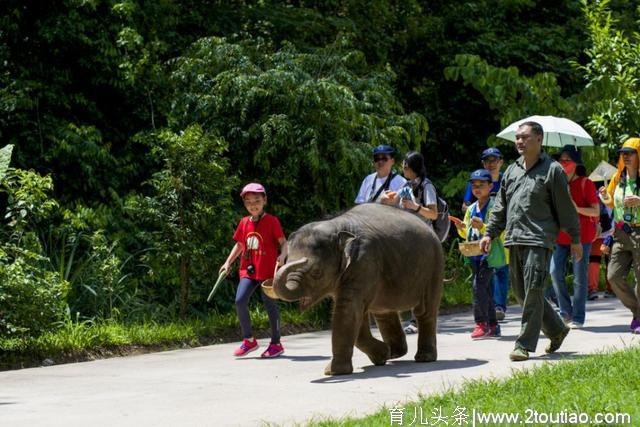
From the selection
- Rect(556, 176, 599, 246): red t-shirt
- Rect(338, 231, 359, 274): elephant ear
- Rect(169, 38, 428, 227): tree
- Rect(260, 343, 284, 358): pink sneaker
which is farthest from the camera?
Rect(169, 38, 428, 227): tree

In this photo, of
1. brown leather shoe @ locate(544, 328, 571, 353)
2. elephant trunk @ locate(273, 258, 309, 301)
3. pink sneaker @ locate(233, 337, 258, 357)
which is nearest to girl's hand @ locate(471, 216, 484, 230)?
brown leather shoe @ locate(544, 328, 571, 353)

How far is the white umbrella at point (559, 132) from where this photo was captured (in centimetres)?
1402

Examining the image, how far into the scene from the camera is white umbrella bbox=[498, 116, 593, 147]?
46.0 feet

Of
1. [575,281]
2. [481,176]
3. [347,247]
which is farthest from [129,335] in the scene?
[575,281]

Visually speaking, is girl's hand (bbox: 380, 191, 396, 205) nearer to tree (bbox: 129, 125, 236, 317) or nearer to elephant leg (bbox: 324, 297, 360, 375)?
elephant leg (bbox: 324, 297, 360, 375)

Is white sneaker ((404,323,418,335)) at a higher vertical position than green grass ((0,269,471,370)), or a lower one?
lower

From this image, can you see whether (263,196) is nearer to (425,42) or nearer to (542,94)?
(542,94)

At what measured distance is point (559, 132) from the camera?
13969 mm

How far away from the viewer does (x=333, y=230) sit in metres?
9.96

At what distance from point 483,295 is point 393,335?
2.00 m

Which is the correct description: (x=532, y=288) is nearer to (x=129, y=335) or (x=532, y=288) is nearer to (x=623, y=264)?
(x=623, y=264)

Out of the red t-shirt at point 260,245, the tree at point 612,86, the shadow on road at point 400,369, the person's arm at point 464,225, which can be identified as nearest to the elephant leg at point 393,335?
the shadow on road at point 400,369

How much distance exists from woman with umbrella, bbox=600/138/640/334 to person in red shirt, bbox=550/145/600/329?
755 mm

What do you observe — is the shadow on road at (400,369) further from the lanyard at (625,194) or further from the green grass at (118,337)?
the green grass at (118,337)
